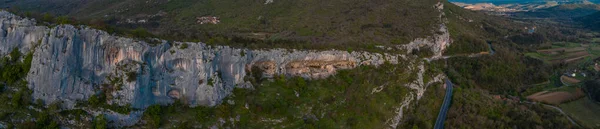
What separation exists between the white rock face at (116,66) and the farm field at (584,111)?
4488 cm

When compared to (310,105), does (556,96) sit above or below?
below

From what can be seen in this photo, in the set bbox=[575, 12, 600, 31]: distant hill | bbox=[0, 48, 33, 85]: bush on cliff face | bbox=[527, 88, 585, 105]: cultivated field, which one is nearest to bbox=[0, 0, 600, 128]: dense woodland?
bbox=[0, 48, 33, 85]: bush on cliff face

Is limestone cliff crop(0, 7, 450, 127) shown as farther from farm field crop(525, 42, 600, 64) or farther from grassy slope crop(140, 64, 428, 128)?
farm field crop(525, 42, 600, 64)

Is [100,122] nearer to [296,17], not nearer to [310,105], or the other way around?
[310,105]

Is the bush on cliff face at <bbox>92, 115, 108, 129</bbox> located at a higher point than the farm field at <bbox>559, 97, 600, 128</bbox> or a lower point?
higher

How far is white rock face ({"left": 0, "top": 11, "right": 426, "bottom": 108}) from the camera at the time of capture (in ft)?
69.6

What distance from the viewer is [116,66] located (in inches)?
871

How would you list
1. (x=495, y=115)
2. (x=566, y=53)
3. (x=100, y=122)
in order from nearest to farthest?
1. (x=100, y=122)
2. (x=495, y=115)
3. (x=566, y=53)

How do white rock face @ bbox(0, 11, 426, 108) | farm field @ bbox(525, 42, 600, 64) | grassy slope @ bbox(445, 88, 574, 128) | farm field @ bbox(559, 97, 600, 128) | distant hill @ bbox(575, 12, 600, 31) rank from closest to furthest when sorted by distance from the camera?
white rock face @ bbox(0, 11, 426, 108) → grassy slope @ bbox(445, 88, 574, 128) → farm field @ bbox(559, 97, 600, 128) → farm field @ bbox(525, 42, 600, 64) → distant hill @ bbox(575, 12, 600, 31)

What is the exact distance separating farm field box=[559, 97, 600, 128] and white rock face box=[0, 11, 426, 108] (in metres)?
44.9

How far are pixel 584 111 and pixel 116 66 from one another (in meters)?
58.3

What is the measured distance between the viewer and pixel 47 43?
21.3 metres

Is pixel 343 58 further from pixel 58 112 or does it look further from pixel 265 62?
pixel 58 112

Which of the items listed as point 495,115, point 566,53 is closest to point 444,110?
point 495,115
